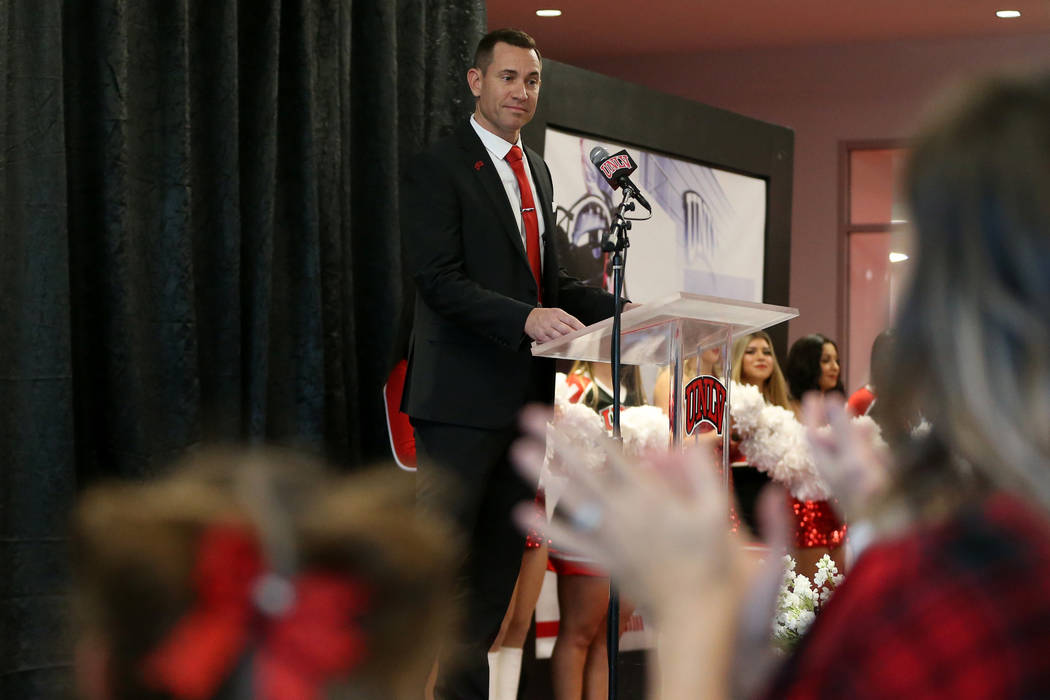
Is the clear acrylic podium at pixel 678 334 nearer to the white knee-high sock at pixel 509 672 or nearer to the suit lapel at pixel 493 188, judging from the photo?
the suit lapel at pixel 493 188

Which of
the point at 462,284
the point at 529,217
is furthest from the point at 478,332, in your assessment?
the point at 529,217

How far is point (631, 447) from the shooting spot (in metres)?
3.61

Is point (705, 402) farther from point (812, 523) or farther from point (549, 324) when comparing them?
point (812, 523)

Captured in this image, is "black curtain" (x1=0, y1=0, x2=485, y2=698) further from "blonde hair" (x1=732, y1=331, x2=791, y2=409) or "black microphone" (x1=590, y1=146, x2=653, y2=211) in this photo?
"blonde hair" (x1=732, y1=331, x2=791, y2=409)

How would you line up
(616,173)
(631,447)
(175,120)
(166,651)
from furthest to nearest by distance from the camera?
(631,447) < (175,120) < (616,173) < (166,651)

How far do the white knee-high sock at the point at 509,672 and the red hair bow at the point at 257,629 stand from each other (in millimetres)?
3080

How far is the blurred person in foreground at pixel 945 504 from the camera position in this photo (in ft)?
1.98

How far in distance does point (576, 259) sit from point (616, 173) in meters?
1.99

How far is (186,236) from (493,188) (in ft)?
2.59

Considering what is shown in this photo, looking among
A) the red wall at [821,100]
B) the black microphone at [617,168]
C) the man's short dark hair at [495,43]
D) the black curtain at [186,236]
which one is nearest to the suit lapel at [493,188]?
the man's short dark hair at [495,43]

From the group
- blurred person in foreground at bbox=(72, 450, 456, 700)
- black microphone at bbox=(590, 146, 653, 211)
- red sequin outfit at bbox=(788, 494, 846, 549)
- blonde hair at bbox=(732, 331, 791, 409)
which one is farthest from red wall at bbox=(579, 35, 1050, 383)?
blurred person in foreground at bbox=(72, 450, 456, 700)

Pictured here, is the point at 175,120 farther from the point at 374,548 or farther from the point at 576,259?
the point at 374,548

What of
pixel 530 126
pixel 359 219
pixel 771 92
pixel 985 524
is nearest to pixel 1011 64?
pixel 985 524

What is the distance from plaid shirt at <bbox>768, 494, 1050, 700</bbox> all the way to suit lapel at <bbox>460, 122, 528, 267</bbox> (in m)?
2.24
